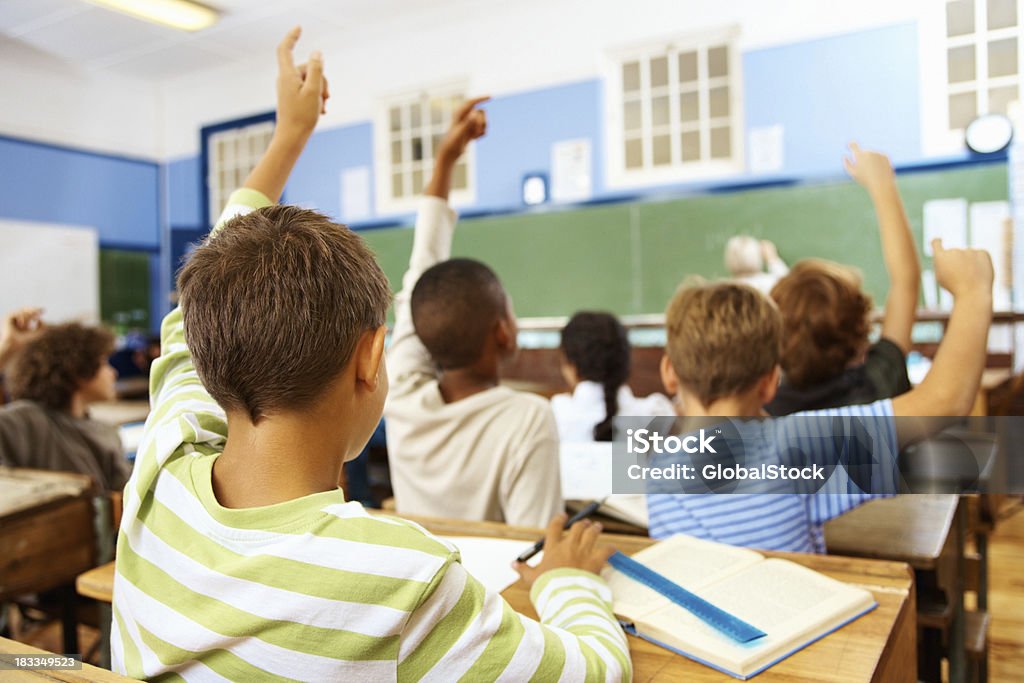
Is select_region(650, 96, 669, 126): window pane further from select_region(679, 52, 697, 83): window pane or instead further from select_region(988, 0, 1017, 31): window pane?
select_region(988, 0, 1017, 31): window pane

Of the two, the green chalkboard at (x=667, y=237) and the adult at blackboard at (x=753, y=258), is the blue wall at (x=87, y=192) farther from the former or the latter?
the adult at blackboard at (x=753, y=258)

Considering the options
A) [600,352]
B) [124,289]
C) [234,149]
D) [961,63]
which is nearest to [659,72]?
[600,352]

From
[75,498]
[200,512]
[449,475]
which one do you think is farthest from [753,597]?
[75,498]

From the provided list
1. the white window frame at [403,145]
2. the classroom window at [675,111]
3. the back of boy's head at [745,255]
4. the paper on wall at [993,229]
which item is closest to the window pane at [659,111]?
the classroom window at [675,111]

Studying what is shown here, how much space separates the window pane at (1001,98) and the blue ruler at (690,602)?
1.11 m

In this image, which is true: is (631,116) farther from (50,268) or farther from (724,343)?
(50,268)

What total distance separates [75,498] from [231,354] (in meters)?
1.34

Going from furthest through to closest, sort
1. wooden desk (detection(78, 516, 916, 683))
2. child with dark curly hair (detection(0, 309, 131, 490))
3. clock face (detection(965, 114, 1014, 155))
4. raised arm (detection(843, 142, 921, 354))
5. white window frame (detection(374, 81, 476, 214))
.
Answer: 1. white window frame (detection(374, 81, 476, 214))
2. child with dark curly hair (detection(0, 309, 131, 490))
3. clock face (detection(965, 114, 1014, 155))
4. raised arm (detection(843, 142, 921, 354))
5. wooden desk (detection(78, 516, 916, 683))

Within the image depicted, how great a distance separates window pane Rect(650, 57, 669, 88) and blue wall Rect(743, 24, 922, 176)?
1.26ft

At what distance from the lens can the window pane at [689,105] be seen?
3.75m

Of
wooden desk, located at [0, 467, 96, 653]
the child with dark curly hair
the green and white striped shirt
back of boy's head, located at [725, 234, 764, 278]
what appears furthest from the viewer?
back of boy's head, located at [725, 234, 764, 278]

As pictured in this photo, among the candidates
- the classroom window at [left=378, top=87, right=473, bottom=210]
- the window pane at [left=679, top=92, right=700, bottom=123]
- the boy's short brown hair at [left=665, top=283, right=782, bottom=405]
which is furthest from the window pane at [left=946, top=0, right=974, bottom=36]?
the window pane at [left=679, top=92, right=700, bottom=123]

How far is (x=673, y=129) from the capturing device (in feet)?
12.8

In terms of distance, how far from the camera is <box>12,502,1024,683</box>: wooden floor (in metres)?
2.18
